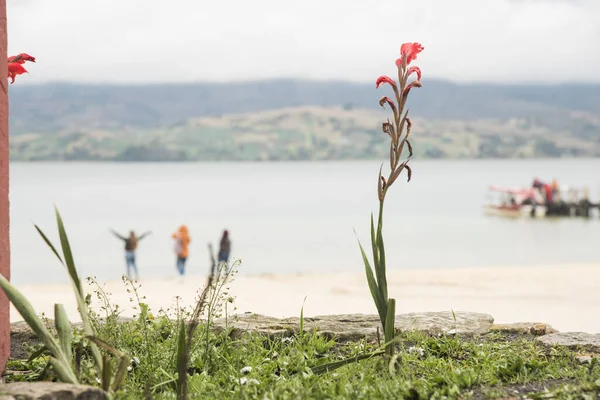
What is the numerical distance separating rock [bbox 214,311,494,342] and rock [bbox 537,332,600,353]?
1.90 feet

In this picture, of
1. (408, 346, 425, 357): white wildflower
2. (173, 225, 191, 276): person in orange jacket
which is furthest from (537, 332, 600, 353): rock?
(173, 225, 191, 276): person in orange jacket

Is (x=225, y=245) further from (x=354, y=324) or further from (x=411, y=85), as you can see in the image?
(x=411, y=85)

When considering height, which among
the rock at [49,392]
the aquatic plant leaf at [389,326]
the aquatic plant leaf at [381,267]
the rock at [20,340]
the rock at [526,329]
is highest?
the aquatic plant leaf at [381,267]

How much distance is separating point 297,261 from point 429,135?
113m

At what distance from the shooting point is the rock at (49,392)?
→ 4.14 m

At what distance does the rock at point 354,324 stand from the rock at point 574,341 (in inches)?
22.8

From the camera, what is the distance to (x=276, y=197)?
93.2 metres

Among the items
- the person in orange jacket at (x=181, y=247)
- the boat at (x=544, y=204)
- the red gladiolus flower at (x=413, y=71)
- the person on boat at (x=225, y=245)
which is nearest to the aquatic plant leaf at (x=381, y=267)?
the red gladiolus flower at (x=413, y=71)

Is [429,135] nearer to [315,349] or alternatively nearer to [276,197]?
[276,197]

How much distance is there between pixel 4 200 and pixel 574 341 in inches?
167

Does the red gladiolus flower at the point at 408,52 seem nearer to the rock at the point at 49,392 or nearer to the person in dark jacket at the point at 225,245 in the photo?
the rock at the point at 49,392

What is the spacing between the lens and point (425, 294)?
1991cm

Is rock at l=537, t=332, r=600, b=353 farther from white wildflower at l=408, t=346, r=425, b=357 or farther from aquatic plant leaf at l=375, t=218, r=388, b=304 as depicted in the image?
aquatic plant leaf at l=375, t=218, r=388, b=304

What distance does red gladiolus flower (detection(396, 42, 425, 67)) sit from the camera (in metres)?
5.14
